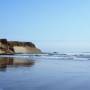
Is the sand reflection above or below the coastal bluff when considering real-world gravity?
above

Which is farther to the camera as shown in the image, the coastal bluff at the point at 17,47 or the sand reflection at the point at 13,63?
the coastal bluff at the point at 17,47

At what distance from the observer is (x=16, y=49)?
94.1m

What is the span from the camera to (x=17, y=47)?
95188 millimetres

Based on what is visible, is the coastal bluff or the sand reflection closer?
the sand reflection

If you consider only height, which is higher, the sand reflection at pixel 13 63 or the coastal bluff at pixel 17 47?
the sand reflection at pixel 13 63

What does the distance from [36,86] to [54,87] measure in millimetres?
780

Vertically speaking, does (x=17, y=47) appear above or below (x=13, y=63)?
below

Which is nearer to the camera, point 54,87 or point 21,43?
point 54,87

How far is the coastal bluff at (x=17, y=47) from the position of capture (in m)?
85.6

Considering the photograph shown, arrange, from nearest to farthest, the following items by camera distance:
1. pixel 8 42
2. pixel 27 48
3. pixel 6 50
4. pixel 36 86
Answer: pixel 36 86 → pixel 6 50 → pixel 8 42 → pixel 27 48

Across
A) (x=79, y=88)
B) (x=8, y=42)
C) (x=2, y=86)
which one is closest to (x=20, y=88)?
(x=2, y=86)

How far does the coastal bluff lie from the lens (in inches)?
3372

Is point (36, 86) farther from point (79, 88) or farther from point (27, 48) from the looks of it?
point (27, 48)

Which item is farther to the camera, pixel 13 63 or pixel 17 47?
pixel 17 47
